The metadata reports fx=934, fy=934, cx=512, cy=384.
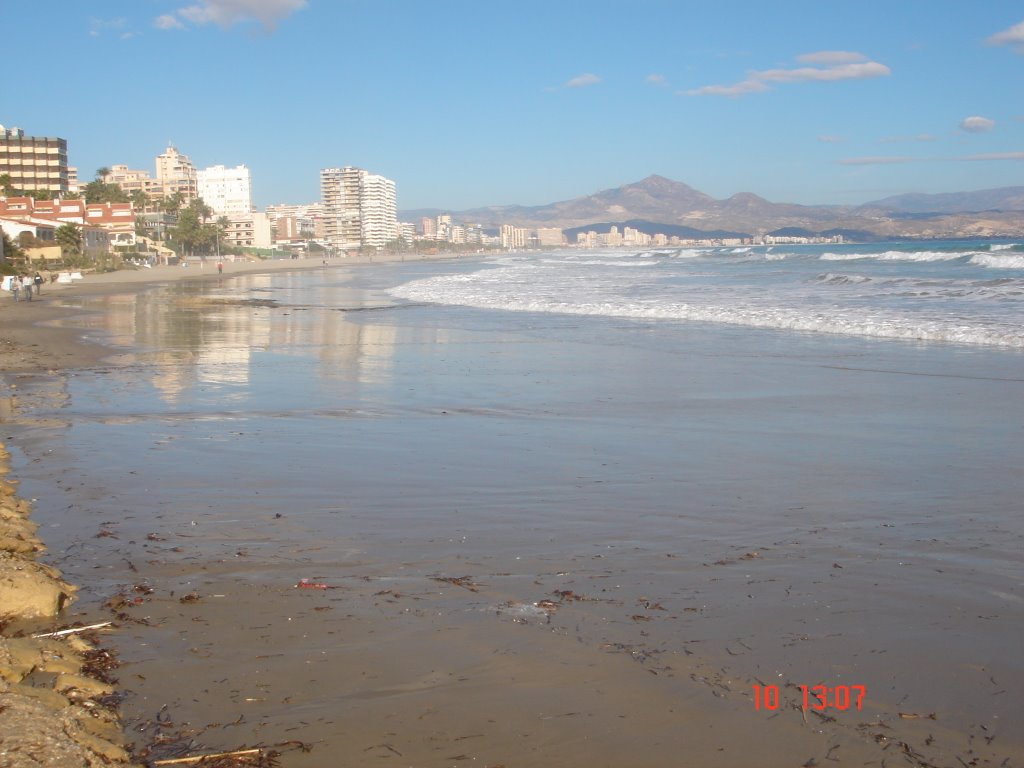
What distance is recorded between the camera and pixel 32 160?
11481cm

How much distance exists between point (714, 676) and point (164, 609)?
7.56 ft

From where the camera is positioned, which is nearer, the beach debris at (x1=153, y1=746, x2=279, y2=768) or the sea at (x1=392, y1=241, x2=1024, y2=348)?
the beach debris at (x1=153, y1=746, x2=279, y2=768)

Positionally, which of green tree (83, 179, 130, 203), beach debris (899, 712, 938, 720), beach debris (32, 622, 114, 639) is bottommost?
beach debris (899, 712, 938, 720)

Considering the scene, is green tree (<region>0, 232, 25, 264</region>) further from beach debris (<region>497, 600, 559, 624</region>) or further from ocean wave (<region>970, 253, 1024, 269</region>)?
beach debris (<region>497, 600, 559, 624</region>)

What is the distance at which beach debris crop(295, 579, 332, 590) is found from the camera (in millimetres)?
4258

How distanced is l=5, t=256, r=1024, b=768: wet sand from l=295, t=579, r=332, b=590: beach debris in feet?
0.22

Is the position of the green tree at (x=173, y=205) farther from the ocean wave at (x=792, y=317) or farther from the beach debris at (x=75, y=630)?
the beach debris at (x=75, y=630)

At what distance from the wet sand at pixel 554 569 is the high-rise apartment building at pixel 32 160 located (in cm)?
12006

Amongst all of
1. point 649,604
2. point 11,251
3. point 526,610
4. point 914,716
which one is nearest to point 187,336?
point 526,610

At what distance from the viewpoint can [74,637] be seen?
359 centimetres

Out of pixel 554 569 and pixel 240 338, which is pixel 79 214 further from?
pixel 554 569

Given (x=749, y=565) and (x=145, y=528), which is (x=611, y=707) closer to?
(x=749, y=565)

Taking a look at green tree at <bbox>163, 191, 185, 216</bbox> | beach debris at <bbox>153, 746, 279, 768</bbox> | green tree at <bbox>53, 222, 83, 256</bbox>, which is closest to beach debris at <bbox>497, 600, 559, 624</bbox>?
beach debris at <bbox>153, 746, 279, 768</bbox>
